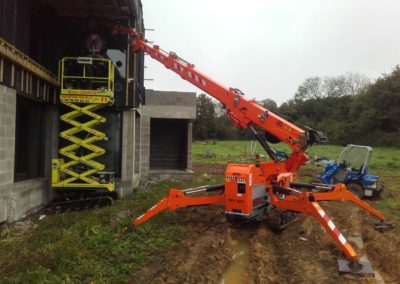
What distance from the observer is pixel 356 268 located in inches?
265

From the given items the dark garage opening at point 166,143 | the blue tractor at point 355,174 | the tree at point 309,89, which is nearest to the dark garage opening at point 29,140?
the blue tractor at point 355,174

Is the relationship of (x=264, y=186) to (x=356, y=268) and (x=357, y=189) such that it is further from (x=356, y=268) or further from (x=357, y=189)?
(x=357, y=189)

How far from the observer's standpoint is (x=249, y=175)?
895cm

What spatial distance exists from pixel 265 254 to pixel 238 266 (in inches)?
25.8

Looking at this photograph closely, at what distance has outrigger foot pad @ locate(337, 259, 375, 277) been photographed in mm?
6602

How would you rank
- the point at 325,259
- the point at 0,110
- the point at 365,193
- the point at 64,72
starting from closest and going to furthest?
the point at 325,259 → the point at 0,110 → the point at 64,72 → the point at 365,193

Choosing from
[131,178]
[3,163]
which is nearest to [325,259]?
[3,163]

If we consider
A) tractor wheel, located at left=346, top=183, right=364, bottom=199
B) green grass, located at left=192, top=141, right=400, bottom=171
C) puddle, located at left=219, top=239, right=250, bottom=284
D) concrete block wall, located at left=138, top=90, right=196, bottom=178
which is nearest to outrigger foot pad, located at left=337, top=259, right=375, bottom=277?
puddle, located at left=219, top=239, right=250, bottom=284

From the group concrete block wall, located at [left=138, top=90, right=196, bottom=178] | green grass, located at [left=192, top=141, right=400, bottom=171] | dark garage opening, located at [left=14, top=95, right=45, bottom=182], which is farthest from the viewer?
green grass, located at [left=192, top=141, right=400, bottom=171]

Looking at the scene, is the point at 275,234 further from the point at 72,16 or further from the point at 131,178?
the point at 72,16

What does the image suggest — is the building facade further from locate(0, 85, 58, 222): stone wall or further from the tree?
the tree

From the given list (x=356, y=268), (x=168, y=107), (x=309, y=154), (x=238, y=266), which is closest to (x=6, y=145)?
(x=238, y=266)

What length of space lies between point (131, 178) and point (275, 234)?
5.75 meters

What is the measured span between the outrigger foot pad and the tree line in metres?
28.1
